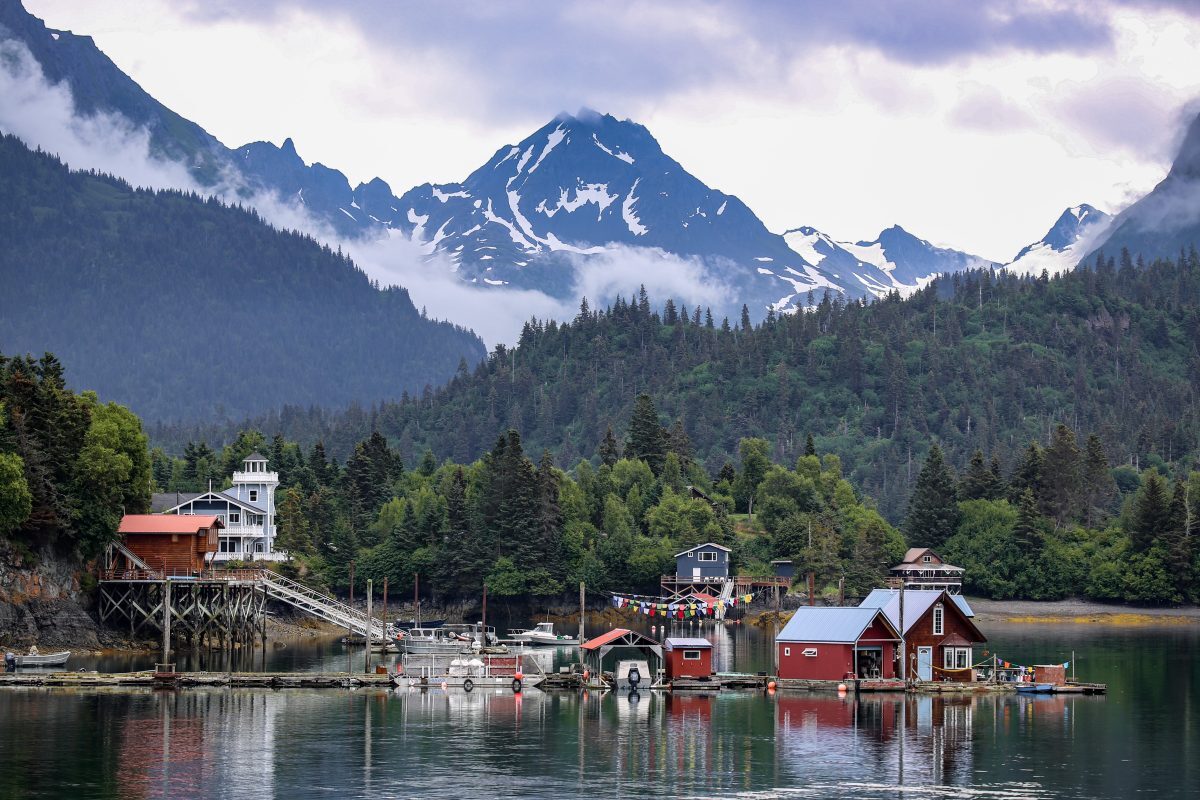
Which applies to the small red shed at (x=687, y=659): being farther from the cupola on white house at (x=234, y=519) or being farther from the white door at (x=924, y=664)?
the cupola on white house at (x=234, y=519)

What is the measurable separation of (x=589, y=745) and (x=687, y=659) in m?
24.0

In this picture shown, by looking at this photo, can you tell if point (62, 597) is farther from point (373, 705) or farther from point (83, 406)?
point (373, 705)

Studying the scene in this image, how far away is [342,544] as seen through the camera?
A: 618 feet

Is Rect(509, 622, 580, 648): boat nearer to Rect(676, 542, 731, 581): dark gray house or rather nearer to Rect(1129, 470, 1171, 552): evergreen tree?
Rect(676, 542, 731, 581): dark gray house

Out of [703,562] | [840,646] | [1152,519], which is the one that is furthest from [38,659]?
[1152,519]

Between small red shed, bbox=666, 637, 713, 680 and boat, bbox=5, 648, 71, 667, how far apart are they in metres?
40.1

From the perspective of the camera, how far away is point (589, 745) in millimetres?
83500

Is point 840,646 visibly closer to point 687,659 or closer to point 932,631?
point 932,631

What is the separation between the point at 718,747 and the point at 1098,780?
17.9 m

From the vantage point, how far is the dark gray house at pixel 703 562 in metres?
190

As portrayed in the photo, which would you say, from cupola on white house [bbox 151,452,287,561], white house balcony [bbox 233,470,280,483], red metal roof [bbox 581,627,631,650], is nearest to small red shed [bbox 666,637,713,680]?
red metal roof [bbox 581,627,631,650]

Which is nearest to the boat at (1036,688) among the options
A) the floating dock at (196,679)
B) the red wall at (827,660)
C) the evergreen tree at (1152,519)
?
the red wall at (827,660)

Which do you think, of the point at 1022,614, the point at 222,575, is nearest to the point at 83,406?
the point at 222,575

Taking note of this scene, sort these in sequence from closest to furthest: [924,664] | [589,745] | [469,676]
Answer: [589,745] → [924,664] → [469,676]
